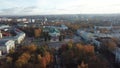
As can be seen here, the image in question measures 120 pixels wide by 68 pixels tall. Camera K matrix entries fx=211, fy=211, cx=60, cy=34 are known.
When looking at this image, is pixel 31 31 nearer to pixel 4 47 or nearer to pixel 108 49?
pixel 4 47

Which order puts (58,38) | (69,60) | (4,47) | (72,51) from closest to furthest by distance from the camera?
(69,60), (72,51), (4,47), (58,38)

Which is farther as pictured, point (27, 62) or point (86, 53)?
point (86, 53)

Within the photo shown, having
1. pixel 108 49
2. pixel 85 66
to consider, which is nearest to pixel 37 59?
pixel 85 66

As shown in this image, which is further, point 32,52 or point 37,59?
point 32,52

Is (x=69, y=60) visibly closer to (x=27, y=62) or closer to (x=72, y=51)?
(x=72, y=51)

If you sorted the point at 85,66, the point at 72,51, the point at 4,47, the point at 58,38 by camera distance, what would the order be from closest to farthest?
the point at 85,66 → the point at 72,51 → the point at 4,47 → the point at 58,38

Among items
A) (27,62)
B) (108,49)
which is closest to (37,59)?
(27,62)

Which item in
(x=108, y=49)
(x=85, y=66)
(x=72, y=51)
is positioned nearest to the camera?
(x=85, y=66)

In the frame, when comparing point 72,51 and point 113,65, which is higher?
point 72,51

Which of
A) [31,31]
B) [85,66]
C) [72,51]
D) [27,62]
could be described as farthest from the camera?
[31,31]
